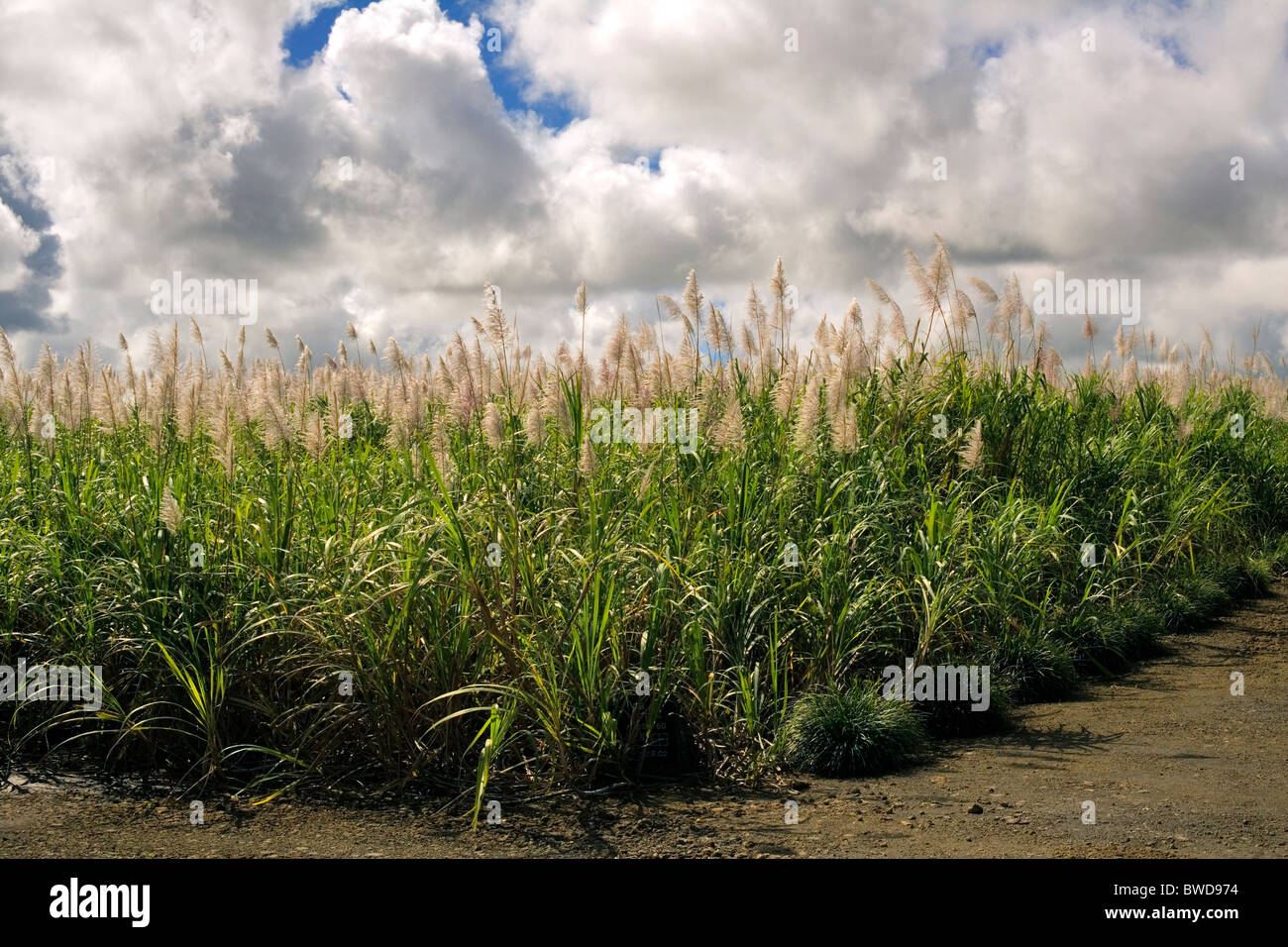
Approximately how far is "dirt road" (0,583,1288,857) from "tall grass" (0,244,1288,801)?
219 mm

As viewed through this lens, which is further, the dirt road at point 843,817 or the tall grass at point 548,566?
the tall grass at point 548,566

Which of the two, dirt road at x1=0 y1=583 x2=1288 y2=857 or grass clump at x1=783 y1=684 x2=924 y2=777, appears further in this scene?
grass clump at x1=783 y1=684 x2=924 y2=777

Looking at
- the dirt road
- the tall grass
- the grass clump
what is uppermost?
the tall grass

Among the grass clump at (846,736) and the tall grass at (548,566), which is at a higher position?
the tall grass at (548,566)

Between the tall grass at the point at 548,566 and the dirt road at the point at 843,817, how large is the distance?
0.22 meters

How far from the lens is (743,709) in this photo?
14.9 feet

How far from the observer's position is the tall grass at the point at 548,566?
4062 millimetres

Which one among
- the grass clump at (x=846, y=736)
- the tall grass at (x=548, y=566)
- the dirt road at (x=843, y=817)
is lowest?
the dirt road at (x=843, y=817)

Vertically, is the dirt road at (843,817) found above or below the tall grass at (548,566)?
below

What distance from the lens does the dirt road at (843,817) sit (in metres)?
3.44

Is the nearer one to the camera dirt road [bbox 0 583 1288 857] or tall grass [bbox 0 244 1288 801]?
dirt road [bbox 0 583 1288 857]

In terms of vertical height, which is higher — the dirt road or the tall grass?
the tall grass

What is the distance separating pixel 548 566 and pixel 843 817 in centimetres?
166

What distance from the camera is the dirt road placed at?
3441 millimetres
